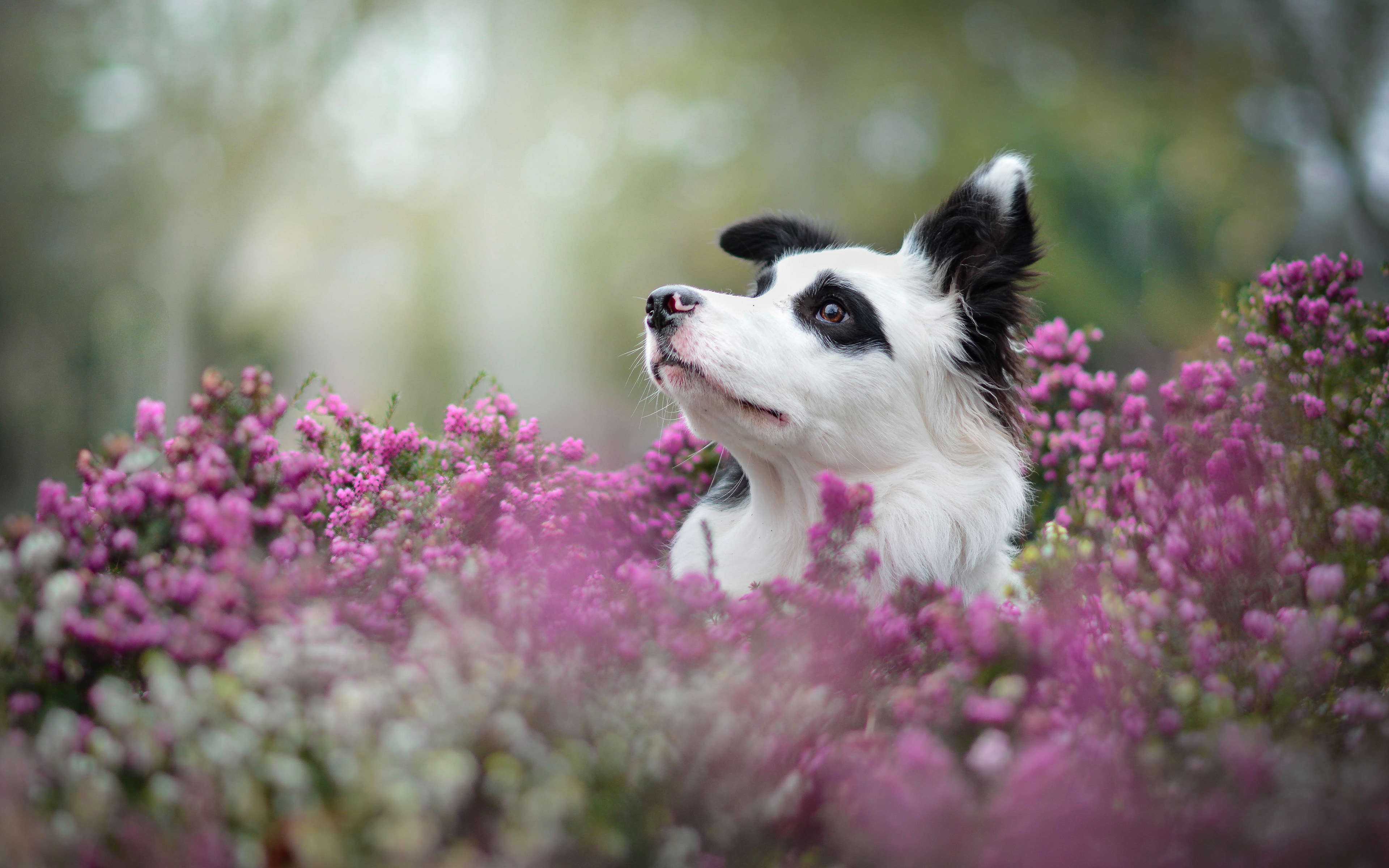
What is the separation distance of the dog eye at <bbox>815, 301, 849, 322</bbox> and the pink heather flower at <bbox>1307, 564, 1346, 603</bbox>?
61.3 inches

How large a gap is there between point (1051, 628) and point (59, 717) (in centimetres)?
188

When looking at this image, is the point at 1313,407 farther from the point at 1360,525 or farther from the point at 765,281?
the point at 765,281

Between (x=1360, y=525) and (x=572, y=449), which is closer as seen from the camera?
(x=1360, y=525)

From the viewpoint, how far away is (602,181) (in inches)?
594

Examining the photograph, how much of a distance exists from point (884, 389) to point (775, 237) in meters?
1.14

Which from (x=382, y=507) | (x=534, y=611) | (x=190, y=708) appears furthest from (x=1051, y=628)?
(x=382, y=507)

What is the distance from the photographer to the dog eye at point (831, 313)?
9.82ft

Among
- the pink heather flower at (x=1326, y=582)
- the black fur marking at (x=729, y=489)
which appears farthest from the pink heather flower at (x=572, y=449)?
the pink heather flower at (x=1326, y=582)

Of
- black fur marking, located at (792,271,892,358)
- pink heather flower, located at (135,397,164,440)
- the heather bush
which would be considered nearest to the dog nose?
black fur marking, located at (792,271,892,358)

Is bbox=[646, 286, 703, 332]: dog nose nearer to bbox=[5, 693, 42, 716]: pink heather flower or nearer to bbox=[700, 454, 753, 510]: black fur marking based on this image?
bbox=[700, 454, 753, 510]: black fur marking

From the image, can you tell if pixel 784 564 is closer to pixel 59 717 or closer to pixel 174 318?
pixel 59 717

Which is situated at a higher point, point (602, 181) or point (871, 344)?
point (602, 181)

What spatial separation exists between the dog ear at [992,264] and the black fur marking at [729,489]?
956mm

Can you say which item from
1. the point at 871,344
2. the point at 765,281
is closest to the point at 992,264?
the point at 871,344
